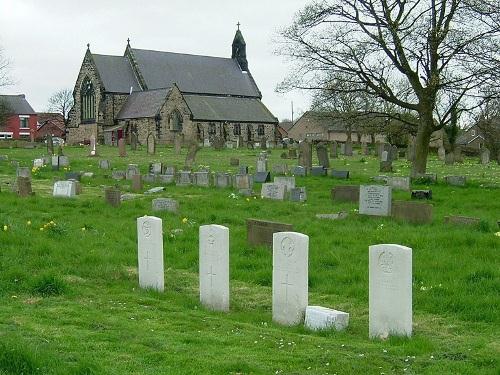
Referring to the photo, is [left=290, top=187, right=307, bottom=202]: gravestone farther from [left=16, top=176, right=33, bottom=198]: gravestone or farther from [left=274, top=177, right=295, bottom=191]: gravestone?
[left=16, top=176, right=33, bottom=198]: gravestone

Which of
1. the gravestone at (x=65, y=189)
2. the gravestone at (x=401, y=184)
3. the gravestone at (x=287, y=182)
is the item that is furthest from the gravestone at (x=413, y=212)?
the gravestone at (x=65, y=189)

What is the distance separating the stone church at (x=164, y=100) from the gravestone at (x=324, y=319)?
184 ft

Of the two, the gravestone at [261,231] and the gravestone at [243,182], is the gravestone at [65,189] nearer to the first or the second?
the gravestone at [243,182]

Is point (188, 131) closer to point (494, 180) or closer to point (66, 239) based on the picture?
point (494, 180)

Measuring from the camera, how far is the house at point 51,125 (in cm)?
10019

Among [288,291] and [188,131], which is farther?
[188,131]

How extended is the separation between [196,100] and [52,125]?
127ft

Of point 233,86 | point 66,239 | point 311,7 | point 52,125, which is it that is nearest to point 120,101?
point 233,86

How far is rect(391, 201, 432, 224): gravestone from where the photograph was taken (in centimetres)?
1492

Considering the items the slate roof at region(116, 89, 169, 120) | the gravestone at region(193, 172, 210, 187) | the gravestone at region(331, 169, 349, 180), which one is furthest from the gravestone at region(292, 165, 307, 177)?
the slate roof at region(116, 89, 169, 120)

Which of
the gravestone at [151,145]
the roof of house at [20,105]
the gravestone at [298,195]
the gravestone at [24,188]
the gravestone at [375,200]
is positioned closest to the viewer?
the gravestone at [375,200]

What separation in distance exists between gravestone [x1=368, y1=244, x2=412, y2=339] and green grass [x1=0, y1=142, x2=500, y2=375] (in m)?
0.20

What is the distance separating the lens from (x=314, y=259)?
37.8 feet

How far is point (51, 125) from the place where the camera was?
340 feet
